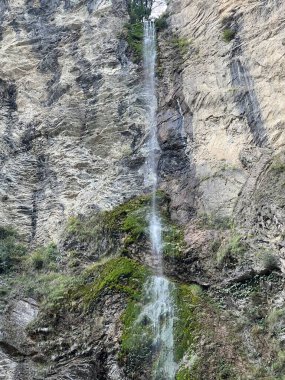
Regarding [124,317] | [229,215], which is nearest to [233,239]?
[229,215]

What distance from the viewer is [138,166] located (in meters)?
15.6

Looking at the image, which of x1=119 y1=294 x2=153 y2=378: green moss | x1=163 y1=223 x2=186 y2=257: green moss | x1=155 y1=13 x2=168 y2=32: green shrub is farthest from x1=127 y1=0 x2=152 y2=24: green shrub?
x1=119 y1=294 x2=153 y2=378: green moss

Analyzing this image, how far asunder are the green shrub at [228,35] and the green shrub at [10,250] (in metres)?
9.37

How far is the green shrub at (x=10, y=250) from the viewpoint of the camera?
13.8m

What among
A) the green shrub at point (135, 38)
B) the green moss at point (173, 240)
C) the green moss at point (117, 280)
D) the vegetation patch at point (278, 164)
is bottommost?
the green moss at point (117, 280)

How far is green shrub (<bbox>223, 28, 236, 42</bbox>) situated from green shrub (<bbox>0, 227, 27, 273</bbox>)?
30.8ft

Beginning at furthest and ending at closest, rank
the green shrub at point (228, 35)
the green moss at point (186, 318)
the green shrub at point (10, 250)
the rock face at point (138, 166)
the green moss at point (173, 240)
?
the green shrub at point (228, 35), the green shrub at point (10, 250), the green moss at point (173, 240), the rock face at point (138, 166), the green moss at point (186, 318)

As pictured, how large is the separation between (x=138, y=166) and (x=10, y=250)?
188 inches

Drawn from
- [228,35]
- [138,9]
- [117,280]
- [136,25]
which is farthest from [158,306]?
[138,9]

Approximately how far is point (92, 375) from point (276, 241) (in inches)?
192

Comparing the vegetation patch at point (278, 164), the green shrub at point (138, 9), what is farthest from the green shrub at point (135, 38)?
the vegetation patch at point (278, 164)

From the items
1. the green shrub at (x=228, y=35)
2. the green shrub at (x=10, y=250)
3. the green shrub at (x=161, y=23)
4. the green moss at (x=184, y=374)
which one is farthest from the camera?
the green shrub at (x=161, y=23)

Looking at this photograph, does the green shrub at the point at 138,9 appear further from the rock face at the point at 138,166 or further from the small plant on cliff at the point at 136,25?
the rock face at the point at 138,166

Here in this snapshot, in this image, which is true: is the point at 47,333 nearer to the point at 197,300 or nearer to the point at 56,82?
the point at 197,300
